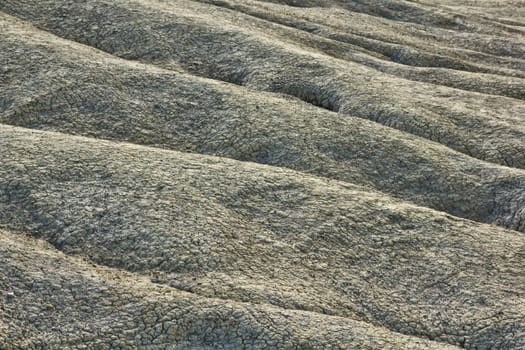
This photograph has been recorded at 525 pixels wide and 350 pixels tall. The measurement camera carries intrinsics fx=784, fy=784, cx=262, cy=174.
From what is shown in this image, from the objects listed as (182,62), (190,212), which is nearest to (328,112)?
(182,62)

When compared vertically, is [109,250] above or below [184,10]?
below

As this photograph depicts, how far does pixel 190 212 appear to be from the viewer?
17469 millimetres

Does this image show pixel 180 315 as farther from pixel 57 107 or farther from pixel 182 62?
pixel 182 62

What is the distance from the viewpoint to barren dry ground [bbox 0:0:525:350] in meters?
14.6

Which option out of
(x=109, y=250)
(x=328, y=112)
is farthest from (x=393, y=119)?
(x=109, y=250)

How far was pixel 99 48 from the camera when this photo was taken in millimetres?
26719

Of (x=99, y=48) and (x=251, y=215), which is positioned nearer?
(x=251, y=215)

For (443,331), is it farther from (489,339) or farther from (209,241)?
(209,241)

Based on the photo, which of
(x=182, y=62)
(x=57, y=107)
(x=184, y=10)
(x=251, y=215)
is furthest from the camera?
(x=184, y=10)

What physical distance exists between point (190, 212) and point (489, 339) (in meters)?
6.84

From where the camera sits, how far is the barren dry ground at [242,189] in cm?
1458

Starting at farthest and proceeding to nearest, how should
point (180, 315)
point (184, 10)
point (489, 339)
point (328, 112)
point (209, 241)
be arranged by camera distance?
1. point (184, 10)
2. point (328, 112)
3. point (209, 241)
4. point (489, 339)
5. point (180, 315)

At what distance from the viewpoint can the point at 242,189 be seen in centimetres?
1883

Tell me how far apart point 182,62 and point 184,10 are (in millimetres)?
4536
